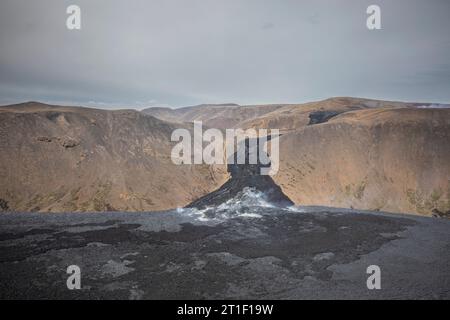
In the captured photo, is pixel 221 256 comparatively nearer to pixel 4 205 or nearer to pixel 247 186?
pixel 247 186

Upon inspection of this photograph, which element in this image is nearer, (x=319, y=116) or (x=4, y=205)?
(x=4, y=205)

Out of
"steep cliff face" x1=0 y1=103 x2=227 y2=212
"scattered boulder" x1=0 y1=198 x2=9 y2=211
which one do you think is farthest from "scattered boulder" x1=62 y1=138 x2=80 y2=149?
"scattered boulder" x1=0 y1=198 x2=9 y2=211

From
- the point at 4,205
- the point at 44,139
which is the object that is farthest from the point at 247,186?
the point at 44,139

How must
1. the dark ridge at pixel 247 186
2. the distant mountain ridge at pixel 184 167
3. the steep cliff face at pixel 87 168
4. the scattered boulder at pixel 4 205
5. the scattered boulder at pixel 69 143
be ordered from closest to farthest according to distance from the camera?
the dark ridge at pixel 247 186
the scattered boulder at pixel 4 205
the steep cliff face at pixel 87 168
the distant mountain ridge at pixel 184 167
the scattered boulder at pixel 69 143

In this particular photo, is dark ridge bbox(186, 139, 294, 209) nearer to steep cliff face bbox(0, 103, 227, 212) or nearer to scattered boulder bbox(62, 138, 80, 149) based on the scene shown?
steep cliff face bbox(0, 103, 227, 212)

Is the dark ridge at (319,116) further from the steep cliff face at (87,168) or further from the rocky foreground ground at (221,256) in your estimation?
the rocky foreground ground at (221,256)

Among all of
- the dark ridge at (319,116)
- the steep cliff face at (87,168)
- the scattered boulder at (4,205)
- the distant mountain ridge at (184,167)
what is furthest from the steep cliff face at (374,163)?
the scattered boulder at (4,205)
